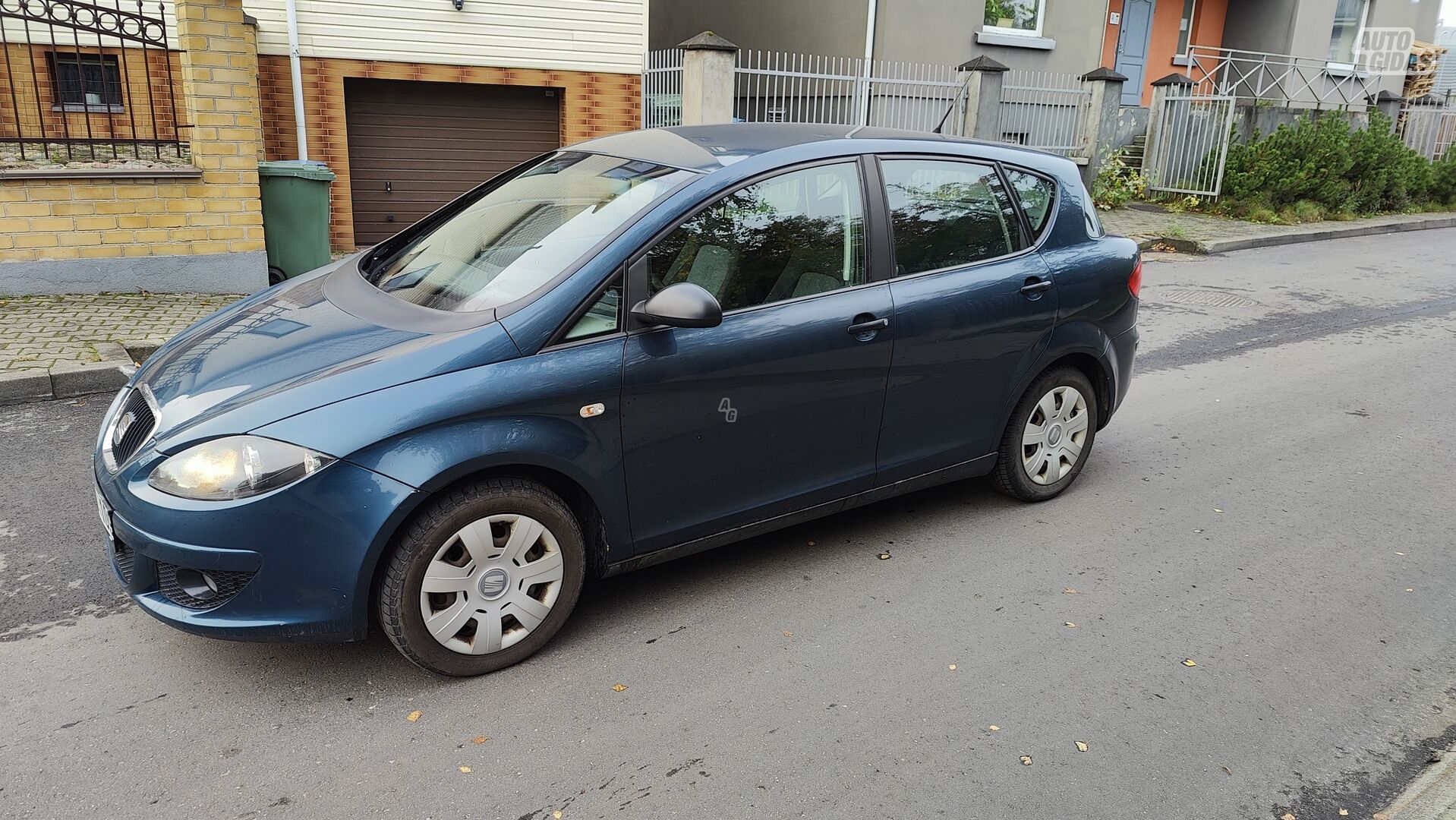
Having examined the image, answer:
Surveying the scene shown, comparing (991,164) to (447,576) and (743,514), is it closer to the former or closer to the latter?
(743,514)

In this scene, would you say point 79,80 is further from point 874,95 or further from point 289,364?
point 874,95

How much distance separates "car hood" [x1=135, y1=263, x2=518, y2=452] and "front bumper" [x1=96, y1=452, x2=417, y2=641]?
0.18 metres

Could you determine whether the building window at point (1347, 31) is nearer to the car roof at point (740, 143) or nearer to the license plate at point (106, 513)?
the car roof at point (740, 143)

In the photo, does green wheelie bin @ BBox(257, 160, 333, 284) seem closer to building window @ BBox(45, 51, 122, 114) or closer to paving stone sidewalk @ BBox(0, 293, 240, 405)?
paving stone sidewalk @ BBox(0, 293, 240, 405)

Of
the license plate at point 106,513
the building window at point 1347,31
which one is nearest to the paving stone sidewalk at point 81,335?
the license plate at point 106,513

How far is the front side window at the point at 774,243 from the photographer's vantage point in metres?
3.65

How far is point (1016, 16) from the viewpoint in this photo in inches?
652

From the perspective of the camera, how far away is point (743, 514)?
12.7ft

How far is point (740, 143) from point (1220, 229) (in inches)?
501

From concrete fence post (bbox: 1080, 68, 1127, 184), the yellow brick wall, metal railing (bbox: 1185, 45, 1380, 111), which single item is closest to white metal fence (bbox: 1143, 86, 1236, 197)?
concrete fence post (bbox: 1080, 68, 1127, 184)

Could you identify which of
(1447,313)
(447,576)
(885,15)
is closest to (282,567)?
(447,576)

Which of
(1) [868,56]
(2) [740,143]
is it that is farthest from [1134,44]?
(2) [740,143]

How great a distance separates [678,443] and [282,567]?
1.32 metres

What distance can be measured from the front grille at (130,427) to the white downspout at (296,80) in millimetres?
8867
